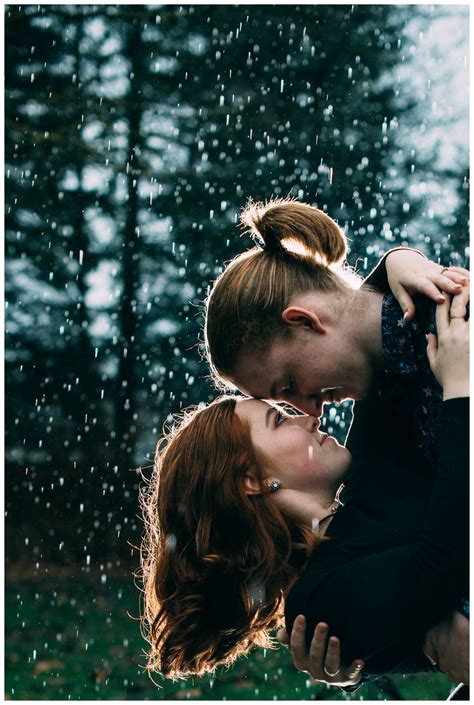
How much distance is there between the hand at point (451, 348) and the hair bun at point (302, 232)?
1.64 feet

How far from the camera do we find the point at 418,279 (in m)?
1.72

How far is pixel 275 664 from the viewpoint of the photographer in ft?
19.5

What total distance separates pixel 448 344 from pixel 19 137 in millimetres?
9057

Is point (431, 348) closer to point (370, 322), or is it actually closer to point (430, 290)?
point (430, 290)

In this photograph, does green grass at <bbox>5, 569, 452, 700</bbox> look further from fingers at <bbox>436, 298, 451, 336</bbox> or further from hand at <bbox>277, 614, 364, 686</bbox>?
fingers at <bbox>436, 298, 451, 336</bbox>

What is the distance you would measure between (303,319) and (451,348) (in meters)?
0.50

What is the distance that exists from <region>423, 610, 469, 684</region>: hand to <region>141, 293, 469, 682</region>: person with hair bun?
37 mm

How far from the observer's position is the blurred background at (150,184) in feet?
29.1

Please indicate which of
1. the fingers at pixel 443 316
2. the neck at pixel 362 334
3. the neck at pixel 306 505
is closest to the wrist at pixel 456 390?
the fingers at pixel 443 316

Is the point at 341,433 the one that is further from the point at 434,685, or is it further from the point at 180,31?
the point at 180,31

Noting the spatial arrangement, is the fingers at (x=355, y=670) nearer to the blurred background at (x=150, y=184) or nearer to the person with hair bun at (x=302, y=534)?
the person with hair bun at (x=302, y=534)

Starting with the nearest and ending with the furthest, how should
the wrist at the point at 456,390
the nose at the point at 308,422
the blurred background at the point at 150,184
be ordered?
the wrist at the point at 456,390, the nose at the point at 308,422, the blurred background at the point at 150,184

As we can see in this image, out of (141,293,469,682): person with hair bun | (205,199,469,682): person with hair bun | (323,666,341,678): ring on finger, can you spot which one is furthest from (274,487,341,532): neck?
(323,666,341,678): ring on finger

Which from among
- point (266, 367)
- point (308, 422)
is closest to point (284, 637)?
point (308, 422)
